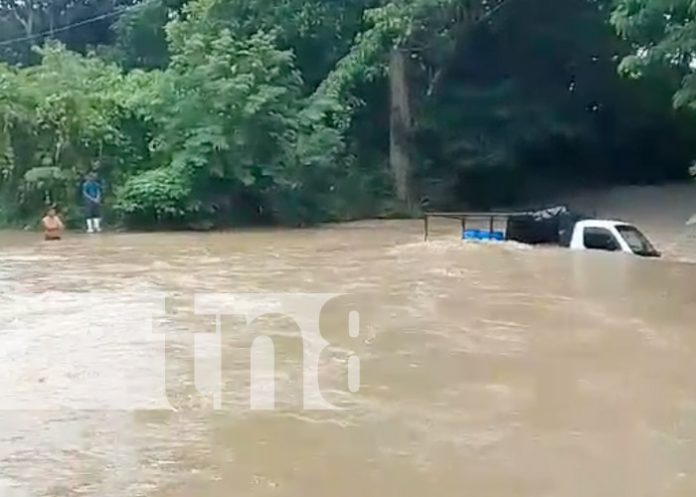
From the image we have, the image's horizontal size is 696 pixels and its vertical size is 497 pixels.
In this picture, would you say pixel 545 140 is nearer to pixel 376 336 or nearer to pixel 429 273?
pixel 429 273

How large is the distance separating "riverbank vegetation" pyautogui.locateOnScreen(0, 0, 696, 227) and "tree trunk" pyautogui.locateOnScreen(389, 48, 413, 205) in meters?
0.05

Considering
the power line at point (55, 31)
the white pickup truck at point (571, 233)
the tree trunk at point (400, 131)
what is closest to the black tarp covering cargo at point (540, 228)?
the white pickup truck at point (571, 233)

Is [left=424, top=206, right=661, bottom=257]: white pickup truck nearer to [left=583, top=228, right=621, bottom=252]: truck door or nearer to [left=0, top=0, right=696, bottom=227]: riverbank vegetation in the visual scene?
[left=583, top=228, right=621, bottom=252]: truck door

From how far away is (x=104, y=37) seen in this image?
4206 centimetres

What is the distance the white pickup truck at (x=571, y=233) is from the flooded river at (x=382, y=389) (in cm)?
41

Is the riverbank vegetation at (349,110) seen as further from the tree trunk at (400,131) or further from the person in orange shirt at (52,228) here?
the person in orange shirt at (52,228)

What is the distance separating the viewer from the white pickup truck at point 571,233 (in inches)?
628

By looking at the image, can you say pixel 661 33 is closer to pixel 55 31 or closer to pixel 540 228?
pixel 540 228

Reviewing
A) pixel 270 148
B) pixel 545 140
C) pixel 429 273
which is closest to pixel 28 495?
pixel 429 273

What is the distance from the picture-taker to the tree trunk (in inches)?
1131

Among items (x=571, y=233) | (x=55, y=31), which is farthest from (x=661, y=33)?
(x=55, y=31)

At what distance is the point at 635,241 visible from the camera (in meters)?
16.1

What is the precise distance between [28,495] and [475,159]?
25.7 m

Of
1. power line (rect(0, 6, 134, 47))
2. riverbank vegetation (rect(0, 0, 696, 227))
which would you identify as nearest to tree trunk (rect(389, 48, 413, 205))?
riverbank vegetation (rect(0, 0, 696, 227))
